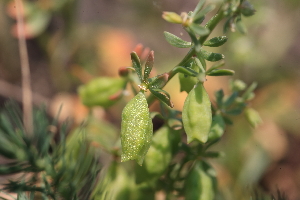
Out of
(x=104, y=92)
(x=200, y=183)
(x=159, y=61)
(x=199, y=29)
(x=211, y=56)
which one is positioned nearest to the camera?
(x=199, y=29)

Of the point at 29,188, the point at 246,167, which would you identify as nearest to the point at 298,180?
the point at 246,167

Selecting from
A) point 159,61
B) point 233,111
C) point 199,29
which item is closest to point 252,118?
point 233,111

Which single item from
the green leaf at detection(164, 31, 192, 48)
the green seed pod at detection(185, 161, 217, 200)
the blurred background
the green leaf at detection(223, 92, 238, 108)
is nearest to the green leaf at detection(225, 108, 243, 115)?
the green leaf at detection(223, 92, 238, 108)

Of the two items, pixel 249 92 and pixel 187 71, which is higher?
pixel 187 71

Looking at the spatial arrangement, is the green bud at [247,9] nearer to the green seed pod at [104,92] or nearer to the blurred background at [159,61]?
the green seed pod at [104,92]

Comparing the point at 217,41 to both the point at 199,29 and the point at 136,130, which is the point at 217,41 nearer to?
the point at 199,29

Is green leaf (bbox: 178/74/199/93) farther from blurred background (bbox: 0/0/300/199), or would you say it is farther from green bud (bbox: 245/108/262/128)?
blurred background (bbox: 0/0/300/199)

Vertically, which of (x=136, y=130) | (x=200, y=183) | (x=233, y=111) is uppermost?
(x=136, y=130)

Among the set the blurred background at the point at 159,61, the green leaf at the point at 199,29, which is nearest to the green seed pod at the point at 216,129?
the green leaf at the point at 199,29
